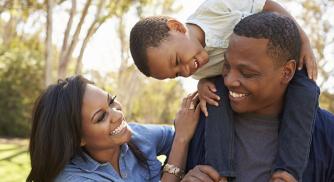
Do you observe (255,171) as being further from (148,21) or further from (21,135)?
(21,135)

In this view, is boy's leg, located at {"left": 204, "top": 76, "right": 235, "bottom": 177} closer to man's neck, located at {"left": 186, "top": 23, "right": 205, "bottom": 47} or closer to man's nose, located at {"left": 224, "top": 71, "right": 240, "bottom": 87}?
man's nose, located at {"left": 224, "top": 71, "right": 240, "bottom": 87}

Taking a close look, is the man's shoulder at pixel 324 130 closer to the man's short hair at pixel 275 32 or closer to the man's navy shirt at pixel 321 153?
the man's navy shirt at pixel 321 153

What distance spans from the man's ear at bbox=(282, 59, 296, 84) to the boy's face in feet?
1.78

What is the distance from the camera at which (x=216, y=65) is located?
2793 mm

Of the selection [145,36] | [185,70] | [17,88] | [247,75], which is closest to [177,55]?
[185,70]

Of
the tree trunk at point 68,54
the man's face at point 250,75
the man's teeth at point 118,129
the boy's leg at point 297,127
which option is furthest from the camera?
the tree trunk at point 68,54

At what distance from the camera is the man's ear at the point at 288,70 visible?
233cm

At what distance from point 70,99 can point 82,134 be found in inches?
8.3

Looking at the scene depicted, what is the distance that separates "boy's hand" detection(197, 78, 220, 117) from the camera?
263 cm

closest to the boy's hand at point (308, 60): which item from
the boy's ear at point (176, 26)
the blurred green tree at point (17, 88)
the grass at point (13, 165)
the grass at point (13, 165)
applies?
the boy's ear at point (176, 26)

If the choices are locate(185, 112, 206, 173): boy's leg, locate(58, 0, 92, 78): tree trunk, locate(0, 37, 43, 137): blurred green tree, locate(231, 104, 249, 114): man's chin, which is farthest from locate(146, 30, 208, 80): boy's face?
locate(0, 37, 43, 137): blurred green tree

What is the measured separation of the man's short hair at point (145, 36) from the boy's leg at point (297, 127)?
0.77 metres

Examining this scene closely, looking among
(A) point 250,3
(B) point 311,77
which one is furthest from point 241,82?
(A) point 250,3

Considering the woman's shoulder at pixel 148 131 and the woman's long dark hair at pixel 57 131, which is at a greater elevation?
the woman's long dark hair at pixel 57 131
